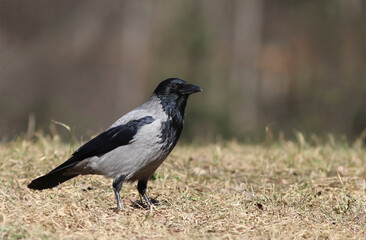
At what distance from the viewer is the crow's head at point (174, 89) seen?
4.75 meters

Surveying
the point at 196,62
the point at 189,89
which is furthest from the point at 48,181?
the point at 196,62

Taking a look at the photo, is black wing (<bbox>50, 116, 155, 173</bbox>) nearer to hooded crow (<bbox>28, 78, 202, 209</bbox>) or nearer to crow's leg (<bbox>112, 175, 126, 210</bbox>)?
hooded crow (<bbox>28, 78, 202, 209</bbox>)

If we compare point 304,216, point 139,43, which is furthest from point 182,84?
point 139,43

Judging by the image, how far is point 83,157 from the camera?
455 cm

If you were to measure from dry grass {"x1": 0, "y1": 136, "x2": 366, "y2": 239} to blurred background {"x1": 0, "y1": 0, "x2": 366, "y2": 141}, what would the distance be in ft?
18.3

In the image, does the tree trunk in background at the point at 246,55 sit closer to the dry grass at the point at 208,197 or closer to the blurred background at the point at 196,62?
the blurred background at the point at 196,62

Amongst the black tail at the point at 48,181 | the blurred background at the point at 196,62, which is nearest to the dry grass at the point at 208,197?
the black tail at the point at 48,181

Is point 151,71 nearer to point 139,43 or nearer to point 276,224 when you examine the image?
point 139,43

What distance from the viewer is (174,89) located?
4.80 m

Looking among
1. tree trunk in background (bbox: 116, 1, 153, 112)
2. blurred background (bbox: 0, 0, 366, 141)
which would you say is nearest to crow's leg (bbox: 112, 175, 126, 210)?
blurred background (bbox: 0, 0, 366, 141)

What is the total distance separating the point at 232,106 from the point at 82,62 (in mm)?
8898

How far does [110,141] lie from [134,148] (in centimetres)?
27

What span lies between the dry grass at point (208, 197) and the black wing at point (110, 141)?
309 millimetres

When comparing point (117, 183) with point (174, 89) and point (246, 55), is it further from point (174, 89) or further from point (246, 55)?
point (246, 55)
